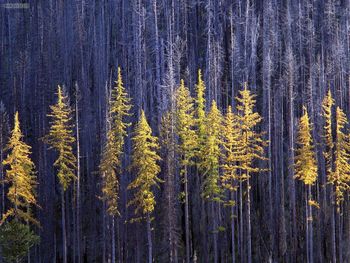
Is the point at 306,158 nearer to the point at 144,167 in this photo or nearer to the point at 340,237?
the point at 340,237

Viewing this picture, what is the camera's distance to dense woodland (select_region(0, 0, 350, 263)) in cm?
3509

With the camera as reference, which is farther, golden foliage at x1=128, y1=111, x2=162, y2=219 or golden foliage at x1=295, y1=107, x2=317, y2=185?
golden foliage at x1=295, y1=107, x2=317, y2=185

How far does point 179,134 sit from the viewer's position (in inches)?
1403

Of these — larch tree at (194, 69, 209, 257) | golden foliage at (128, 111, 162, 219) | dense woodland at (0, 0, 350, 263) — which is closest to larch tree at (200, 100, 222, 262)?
dense woodland at (0, 0, 350, 263)

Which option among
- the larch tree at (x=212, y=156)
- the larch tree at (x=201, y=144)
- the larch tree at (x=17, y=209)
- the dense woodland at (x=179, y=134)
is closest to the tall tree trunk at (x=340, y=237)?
the dense woodland at (x=179, y=134)

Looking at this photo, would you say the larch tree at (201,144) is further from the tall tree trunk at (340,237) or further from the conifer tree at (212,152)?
the tall tree trunk at (340,237)

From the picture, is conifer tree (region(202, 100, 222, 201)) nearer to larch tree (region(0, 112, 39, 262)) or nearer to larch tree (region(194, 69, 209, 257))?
larch tree (region(194, 69, 209, 257))

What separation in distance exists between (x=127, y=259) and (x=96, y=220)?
631 cm

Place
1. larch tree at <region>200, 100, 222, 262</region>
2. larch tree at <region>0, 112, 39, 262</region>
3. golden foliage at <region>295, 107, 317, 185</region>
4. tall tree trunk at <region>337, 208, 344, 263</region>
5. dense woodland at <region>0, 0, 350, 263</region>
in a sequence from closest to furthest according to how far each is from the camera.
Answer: larch tree at <region>0, 112, 39, 262</region> < larch tree at <region>200, 100, 222, 262</region> < dense woodland at <region>0, 0, 350, 263</region> < golden foliage at <region>295, 107, 317, 185</region> < tall tree trunk at <region>337, 208, 344, 263</region>

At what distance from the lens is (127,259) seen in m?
38.3

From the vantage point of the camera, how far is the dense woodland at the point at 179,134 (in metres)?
35.1

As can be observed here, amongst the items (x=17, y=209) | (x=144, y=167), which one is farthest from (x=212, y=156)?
(x=17, y=209)

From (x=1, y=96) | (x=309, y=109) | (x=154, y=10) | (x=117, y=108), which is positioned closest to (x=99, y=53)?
(x=154, y=10)

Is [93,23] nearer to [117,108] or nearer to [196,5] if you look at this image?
[196,5]
